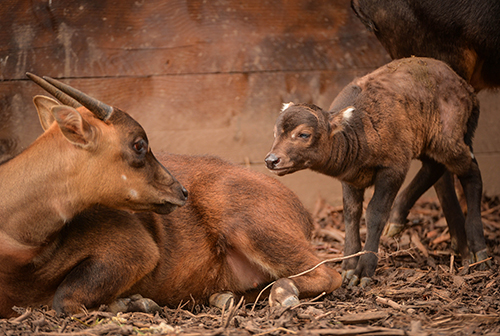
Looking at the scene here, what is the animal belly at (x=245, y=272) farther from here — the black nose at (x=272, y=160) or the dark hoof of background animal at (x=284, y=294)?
the black nose at (x=272, y=160)

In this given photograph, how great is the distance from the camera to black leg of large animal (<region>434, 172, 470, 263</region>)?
18.3 ft

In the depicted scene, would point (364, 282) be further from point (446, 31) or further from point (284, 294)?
point (446, 31)

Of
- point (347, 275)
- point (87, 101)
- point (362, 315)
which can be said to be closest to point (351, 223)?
point (347, 275)

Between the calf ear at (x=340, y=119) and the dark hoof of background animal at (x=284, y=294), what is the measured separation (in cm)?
141

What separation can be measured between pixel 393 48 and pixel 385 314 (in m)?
3.10

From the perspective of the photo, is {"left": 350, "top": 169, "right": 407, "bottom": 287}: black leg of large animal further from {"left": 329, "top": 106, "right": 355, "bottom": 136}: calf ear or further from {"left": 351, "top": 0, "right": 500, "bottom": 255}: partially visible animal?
{"left": 351, "top": 0, "right": 500, "bottom": 255}: partially visible animal

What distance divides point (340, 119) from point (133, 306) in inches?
87.6

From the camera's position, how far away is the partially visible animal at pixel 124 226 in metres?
3.58

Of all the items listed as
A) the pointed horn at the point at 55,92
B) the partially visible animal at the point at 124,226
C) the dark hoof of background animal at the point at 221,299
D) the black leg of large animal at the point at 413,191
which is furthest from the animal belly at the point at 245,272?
the black leg of large animal at the point at 413,191

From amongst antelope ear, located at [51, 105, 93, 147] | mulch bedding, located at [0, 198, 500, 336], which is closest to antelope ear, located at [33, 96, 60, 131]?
antelope ear, located at [51, 105, 93, 147]

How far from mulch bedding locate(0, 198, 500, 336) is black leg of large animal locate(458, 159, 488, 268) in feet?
0.54

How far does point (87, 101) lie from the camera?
360 cm

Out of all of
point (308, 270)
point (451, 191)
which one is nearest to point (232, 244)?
point (308, 270)

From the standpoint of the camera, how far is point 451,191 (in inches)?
226
